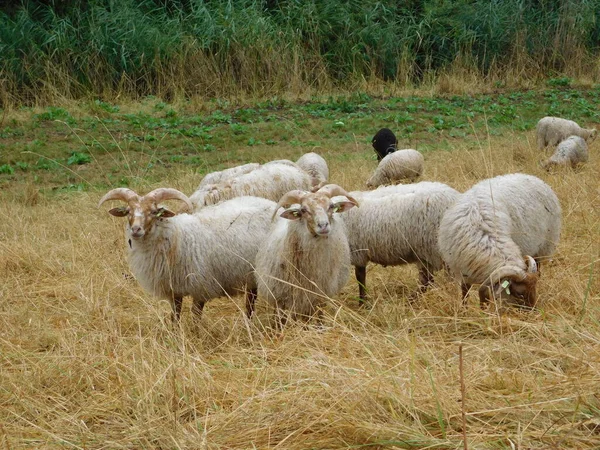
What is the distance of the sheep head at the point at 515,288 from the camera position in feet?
16.2

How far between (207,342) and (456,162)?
569 centimetres

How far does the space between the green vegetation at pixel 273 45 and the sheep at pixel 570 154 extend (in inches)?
254

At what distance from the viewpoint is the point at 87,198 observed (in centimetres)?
983

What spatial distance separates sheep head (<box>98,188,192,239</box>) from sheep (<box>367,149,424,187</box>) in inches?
194

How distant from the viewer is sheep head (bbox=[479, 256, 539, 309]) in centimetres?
493

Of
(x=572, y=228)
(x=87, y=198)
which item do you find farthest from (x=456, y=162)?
(x=87, y=198)

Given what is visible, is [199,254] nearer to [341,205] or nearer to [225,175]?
[341,205]

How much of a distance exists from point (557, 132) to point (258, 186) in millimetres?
5700

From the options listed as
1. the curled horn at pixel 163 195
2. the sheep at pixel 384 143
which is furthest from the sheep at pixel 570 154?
the curled horn at pixel 163 195

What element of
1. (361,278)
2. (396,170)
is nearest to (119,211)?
(361,278)

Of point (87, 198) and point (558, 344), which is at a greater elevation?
point (558, 344)

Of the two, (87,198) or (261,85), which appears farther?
(261,85)

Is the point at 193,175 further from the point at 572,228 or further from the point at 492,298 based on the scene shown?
the point at 492,298

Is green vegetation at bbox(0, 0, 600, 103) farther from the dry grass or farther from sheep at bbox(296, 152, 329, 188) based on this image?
the dry grass
